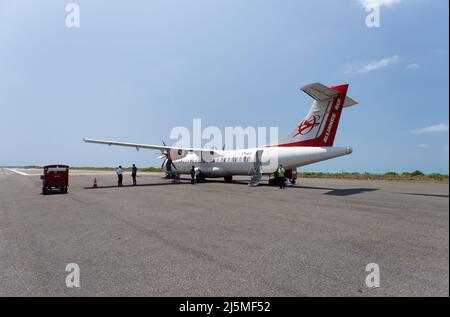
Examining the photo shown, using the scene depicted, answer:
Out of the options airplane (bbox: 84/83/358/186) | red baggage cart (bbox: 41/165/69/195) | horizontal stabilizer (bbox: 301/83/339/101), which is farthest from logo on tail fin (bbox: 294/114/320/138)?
red baggage cart (bbox: 41/165/69/195)

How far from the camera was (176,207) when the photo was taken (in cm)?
1060

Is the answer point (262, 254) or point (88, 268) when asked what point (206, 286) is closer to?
point (262, 254)

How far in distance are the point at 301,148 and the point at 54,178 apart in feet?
54.4

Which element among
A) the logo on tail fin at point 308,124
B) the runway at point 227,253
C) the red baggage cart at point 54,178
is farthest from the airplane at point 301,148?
the runway at point 227,253

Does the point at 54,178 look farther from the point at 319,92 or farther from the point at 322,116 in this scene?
the point at 322,116

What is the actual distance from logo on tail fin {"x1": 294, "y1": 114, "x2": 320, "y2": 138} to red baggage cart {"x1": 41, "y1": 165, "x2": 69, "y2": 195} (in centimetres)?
1625

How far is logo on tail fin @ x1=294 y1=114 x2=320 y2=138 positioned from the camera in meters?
17.8

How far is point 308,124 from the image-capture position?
18.5 m

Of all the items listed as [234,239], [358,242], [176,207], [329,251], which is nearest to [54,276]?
[234,239]

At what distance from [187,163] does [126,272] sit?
86.8ft

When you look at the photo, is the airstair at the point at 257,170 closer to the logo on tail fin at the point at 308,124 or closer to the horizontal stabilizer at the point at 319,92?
the logo on tail fin at the point at 308,124

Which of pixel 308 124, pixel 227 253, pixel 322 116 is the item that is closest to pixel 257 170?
pixel 308 124

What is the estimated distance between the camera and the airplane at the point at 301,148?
16.7 m

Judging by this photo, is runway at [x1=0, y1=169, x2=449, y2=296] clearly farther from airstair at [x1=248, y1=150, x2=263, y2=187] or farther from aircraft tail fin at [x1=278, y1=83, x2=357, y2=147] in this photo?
airstair at [x1=248, y1=150, x2=263, y2=187]
